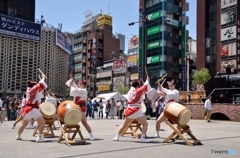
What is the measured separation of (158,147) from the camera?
28.2 feet

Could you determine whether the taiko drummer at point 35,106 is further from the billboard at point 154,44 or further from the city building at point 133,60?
the city building at point 133,60

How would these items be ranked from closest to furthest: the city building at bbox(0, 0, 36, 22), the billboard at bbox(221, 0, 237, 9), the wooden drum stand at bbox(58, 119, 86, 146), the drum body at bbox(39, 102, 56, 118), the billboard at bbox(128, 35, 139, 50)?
the wooden drum stand at bbox(58, 119, 86, 146)
the drum body at bbox(39, 102, 56, 118)
the city building at bbox(0, 0, 36, 22)
the billboard at bbox(221, 0, 237, 9)
the billboard at bbox(128, 35, 139, 50)

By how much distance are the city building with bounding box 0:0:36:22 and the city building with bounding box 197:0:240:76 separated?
104 feet

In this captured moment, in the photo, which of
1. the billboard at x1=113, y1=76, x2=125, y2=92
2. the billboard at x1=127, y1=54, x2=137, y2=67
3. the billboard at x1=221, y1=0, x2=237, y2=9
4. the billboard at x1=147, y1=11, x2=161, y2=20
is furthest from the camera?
the billboard at x1=113, y1=76, x2=125, y2=92

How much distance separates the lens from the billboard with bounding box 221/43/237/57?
5356 centimetres

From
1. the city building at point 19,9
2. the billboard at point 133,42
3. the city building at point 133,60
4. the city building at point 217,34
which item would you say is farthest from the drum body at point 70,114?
the billboard at point 133,42

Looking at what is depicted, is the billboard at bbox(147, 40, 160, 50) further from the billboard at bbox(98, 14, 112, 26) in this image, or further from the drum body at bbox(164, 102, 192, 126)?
the drum body at bbox(164, 102, 192, 126)

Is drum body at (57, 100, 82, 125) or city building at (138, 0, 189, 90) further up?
city building at (138, 0, 189, 90)

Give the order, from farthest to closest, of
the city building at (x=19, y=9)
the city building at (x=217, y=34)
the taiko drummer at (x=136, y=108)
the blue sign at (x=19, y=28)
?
the city building at (x=217, y=34)
the city building at (x=19, y=9)
the blue sign at (x=19, y=28)
the taiko drummer at (x=136, y=108)

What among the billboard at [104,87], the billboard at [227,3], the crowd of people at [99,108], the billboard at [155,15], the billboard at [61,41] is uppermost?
the billboard at [155,15]

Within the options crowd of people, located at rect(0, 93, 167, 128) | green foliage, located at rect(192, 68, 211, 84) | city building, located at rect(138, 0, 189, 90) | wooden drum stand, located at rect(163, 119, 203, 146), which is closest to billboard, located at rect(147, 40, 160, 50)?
city building, located at rect(138, 0, 189, 90)

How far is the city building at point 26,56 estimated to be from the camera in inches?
1715

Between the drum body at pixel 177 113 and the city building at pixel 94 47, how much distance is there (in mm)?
72709

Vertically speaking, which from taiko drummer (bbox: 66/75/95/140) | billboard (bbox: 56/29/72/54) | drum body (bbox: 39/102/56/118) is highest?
billboard (bbox: 56/29/72/54)
